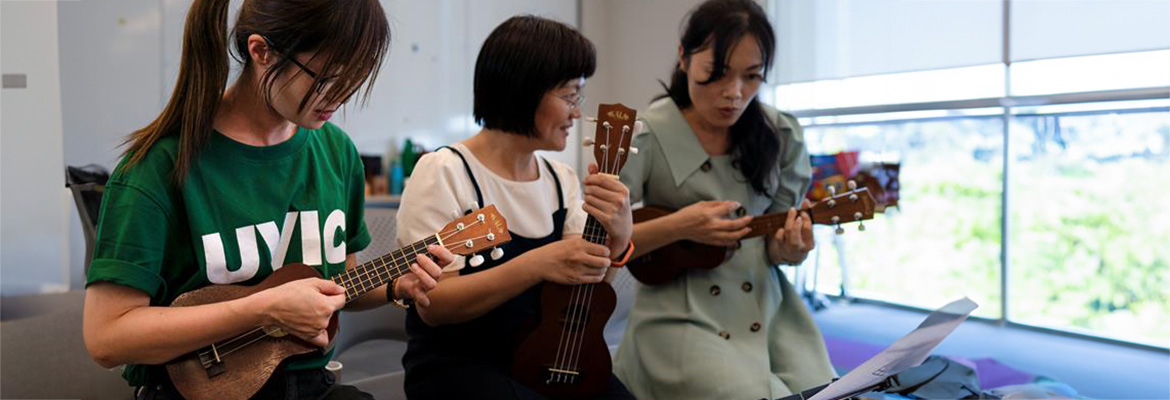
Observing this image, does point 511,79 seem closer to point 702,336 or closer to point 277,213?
→ point 277,213

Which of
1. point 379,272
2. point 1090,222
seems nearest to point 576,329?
point 379,272

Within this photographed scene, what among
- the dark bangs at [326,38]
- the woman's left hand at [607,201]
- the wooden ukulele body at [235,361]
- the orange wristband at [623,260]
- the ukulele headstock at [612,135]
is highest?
the dark bangs at [326,38]

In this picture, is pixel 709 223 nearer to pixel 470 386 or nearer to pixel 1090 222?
pixel 470 386

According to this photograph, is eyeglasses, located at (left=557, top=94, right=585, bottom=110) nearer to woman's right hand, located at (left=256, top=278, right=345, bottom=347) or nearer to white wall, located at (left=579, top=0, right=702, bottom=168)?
woman's right hand, located at (left=256, top=278, right=345, bottom=347)

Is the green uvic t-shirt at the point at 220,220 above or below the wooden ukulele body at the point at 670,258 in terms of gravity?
above

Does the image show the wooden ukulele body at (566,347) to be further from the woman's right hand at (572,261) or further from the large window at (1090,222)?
the large window at (1090,222)

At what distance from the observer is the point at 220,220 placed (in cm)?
113

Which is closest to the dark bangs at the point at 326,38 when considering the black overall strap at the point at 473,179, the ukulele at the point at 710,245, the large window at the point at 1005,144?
the black overall strap at the point at 473,179

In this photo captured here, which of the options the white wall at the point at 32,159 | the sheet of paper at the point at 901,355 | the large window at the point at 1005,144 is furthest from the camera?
the large window at the point at 1005,144

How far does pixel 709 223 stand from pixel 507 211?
1.43 ft

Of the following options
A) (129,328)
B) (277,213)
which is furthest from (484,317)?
(129,328)

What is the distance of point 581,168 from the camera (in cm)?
525

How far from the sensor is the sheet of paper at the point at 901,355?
1.15m

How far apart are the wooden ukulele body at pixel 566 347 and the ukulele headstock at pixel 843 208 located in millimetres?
636
